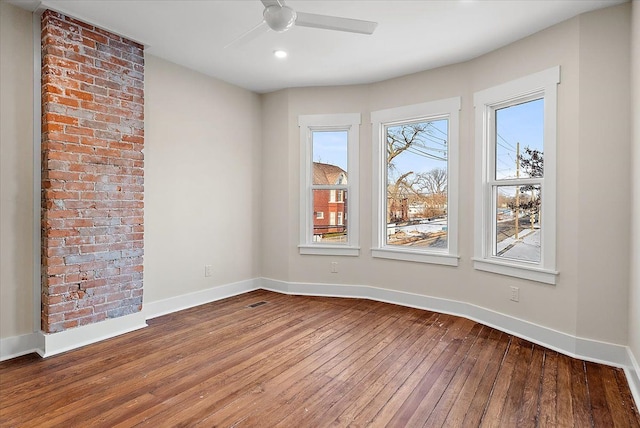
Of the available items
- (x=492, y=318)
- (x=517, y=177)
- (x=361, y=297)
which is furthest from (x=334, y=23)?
(x=361, y=297)

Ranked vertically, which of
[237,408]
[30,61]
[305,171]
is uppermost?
[30,61]

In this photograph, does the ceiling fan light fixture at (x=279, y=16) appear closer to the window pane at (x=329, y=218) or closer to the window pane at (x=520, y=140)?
the window pane at (x=520, y=140)

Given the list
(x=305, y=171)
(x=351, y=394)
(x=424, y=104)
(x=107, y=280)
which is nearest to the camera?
(x=351, y=394)

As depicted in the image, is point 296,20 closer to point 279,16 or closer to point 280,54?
point 279,16

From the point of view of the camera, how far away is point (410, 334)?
10.8ft

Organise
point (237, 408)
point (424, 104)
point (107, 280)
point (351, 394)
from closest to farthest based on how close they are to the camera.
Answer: point (237, 408)
point (351, 394)
point (107, 280)
point (424, 104)

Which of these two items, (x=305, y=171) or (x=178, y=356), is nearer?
(x=178, y=356)

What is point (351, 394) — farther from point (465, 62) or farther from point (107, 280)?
point (465, 62)

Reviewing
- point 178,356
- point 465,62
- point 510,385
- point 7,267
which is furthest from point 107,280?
point 465,62

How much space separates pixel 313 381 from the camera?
7.98 ft

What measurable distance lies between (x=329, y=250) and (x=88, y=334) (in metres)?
2.74

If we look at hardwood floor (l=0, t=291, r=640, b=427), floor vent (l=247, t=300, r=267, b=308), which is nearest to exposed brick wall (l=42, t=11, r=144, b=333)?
hardwood floor (l=0, t=291, r=640, b=427)

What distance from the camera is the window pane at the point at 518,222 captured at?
3250 mm

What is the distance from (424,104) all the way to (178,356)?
3.59 m
